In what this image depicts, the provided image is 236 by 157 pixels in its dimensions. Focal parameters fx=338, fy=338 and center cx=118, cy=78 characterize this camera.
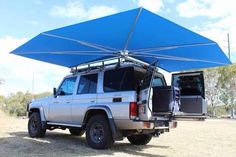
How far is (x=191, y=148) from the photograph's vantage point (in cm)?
991

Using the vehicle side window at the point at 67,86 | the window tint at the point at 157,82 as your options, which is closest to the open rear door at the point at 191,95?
the window tint at the point at 157,82

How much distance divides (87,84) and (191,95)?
302cm

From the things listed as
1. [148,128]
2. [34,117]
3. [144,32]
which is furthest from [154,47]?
[34,117]

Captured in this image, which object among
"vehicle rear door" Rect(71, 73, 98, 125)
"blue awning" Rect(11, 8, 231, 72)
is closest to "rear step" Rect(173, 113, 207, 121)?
"blue awning" Rect(11, 8, 231, 72)

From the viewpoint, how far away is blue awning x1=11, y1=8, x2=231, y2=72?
7.64m

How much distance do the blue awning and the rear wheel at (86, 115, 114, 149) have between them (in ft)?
6.42

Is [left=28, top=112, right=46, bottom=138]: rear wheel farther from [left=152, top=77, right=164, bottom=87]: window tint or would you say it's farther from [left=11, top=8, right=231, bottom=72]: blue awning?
[left=152, top=77, right=164, bottom=87]: window tint

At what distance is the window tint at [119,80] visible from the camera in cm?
863

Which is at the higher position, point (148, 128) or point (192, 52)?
point (192, 52)

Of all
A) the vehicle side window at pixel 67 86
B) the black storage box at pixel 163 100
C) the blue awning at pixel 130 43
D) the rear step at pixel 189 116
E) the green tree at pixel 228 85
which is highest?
the green tree at pixel 228 85

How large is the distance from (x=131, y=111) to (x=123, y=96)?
1.57 ft

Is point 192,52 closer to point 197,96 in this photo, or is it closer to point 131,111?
point 197,96

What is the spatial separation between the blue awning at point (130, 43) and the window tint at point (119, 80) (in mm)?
676

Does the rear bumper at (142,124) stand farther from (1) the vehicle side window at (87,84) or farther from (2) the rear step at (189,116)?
(1) the vehicle side window at (87,84)
